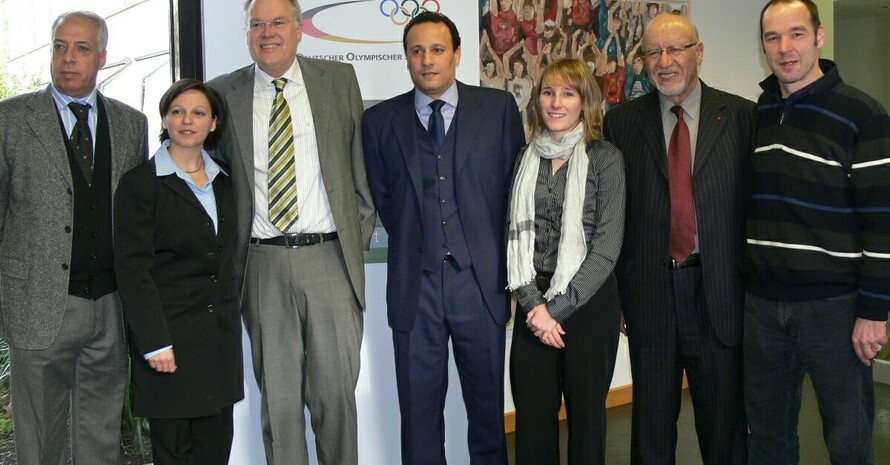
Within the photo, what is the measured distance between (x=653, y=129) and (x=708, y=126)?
0.19 m

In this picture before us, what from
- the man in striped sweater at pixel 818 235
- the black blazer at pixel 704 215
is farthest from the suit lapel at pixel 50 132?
the man in striped sweater at pixel 818 235

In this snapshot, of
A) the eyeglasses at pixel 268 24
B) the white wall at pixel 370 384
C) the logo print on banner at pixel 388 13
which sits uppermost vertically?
the logo print on banner at pixel 388 13

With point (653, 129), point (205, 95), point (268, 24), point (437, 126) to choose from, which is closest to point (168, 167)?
point (205, 95)

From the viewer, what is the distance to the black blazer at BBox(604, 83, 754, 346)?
2727 millimetres

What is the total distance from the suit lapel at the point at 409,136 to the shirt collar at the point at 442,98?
0.08 ft

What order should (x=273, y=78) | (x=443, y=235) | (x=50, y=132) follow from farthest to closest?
(x=273, y=78) < (x=443, y=235) < (x=50, y=132)

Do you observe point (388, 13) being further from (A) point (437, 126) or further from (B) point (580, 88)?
(B) point (580, 88)

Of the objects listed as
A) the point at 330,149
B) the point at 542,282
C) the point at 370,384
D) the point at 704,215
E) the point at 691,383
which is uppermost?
the point at 330,149

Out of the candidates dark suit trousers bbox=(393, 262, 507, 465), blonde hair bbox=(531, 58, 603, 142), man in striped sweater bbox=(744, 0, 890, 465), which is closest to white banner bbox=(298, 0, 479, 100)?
blonde hair bbox=(531, 58, 603, 142)

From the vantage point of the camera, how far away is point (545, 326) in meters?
2.65

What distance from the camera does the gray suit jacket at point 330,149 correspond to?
2869 mm

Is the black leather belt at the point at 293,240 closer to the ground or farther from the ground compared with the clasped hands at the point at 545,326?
farther from the ground

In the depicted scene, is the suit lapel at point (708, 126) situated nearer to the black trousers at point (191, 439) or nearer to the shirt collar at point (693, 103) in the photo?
the shirt collar at point (693, 103)

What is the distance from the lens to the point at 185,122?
2652mm
